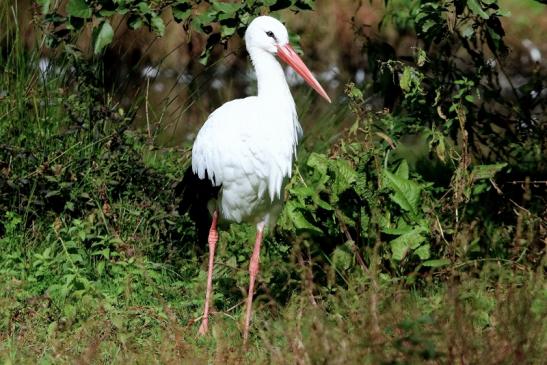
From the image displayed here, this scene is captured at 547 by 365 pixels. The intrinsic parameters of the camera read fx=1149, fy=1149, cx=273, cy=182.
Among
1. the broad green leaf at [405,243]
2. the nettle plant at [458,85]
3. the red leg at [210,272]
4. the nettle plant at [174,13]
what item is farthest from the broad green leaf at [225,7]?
the broad green leaf at [405,243]

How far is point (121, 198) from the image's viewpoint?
6152mm

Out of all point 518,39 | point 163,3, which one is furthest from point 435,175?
point 518,39

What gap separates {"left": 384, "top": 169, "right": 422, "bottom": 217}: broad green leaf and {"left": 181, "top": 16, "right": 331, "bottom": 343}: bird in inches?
20.2

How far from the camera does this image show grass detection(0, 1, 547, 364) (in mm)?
4551

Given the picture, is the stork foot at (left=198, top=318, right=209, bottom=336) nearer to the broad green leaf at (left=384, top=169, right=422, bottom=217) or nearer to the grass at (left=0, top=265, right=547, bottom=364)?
the grass at (left=0, top=265, right=547, bottom=364)

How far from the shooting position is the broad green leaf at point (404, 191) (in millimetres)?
5531

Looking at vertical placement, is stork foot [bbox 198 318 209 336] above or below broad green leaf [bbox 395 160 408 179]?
below

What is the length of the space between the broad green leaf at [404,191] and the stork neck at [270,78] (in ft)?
2.07

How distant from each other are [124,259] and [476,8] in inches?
81.8

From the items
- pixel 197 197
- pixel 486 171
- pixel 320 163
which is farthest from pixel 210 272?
pixel 486 171

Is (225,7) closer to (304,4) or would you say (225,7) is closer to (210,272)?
(304,4)

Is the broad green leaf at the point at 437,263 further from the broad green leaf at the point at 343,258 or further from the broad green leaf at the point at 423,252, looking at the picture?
the broad green leaf at the point at 343,258

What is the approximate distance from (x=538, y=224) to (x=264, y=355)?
1867 millimetres

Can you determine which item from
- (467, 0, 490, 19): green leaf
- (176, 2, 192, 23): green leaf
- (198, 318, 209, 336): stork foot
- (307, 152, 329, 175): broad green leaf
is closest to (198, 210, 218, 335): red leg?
(198, 318, 209, 336): stork foot
